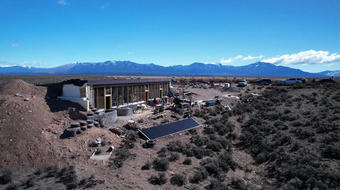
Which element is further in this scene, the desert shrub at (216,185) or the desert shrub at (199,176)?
the desert shrub at (199,176)

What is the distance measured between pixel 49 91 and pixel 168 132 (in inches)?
463

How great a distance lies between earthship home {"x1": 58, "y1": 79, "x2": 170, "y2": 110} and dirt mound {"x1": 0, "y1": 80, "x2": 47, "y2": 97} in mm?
1840

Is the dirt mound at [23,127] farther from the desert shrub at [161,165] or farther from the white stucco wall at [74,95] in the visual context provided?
the desert shrub at [161,165]

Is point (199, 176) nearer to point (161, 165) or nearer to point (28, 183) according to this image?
point (161, 165)

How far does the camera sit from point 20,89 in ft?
57.8

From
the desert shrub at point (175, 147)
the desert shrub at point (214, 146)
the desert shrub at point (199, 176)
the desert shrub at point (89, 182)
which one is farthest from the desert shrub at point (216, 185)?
the desert shrub at point (89, 182)

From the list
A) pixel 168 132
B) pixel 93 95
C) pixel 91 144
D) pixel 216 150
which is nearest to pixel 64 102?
pixel 93 95

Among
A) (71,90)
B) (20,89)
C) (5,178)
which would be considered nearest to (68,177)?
(5,178)

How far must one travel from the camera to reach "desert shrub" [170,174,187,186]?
978 cm

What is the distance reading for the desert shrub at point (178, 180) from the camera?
385 inches

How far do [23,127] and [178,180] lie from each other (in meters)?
9.94

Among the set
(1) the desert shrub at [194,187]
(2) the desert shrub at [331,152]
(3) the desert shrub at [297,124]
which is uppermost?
(3) the desert shrub at [297,124]

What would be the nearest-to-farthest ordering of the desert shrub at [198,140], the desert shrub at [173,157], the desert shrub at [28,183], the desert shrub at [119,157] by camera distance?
the desert shrub at [28,183], the desert shrub at [119,157], the desert shrub at [173,157], the desert shrub at [198,140]

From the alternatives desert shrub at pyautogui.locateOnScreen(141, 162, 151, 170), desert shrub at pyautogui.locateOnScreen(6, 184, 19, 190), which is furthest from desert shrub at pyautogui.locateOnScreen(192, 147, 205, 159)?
desert shrub at pyautogui.locateOnScreen(6, 184, 19, 190)
